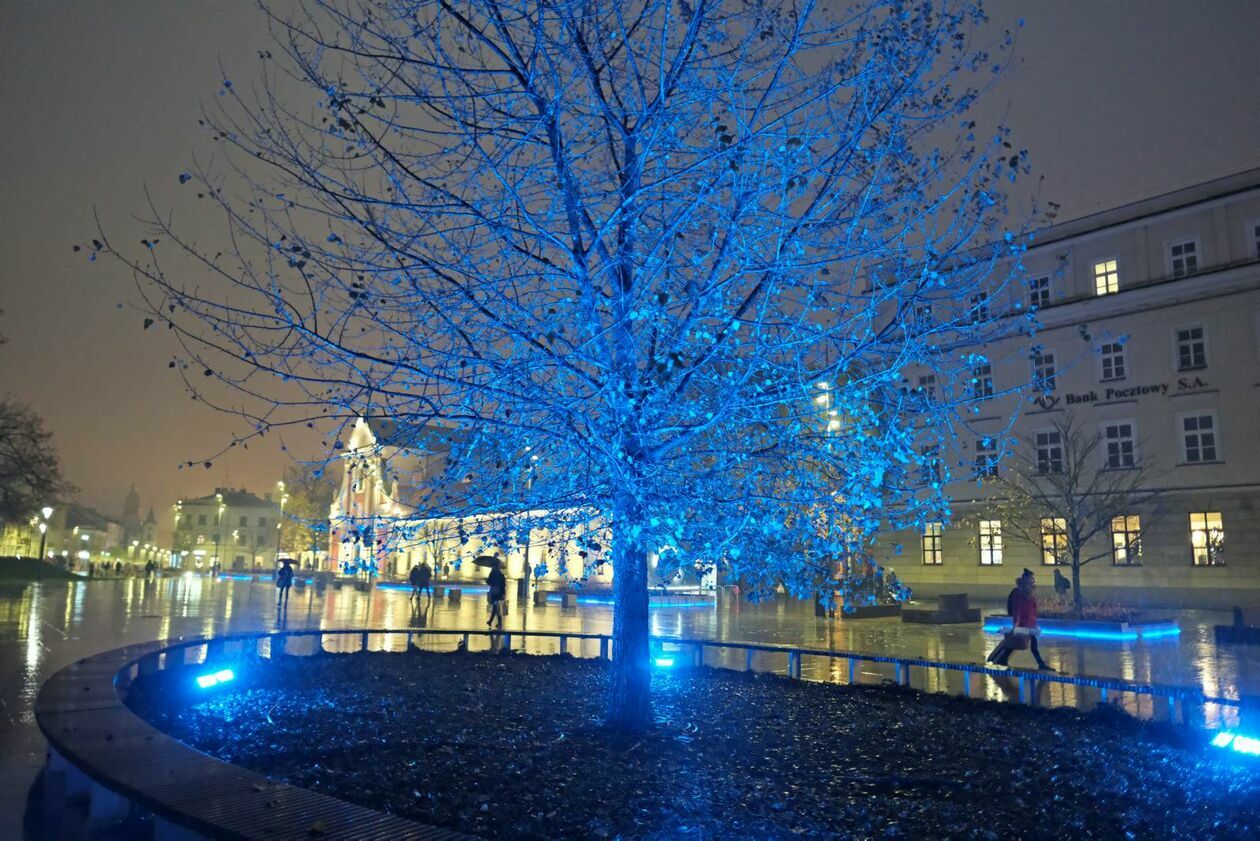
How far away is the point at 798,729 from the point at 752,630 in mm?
15097

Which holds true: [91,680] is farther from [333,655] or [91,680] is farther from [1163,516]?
[1163,516]

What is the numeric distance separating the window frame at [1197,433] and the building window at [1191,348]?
68.2 inches

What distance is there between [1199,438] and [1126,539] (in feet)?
15.2

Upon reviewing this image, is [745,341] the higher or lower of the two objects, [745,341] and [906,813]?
the higher

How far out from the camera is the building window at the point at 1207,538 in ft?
101

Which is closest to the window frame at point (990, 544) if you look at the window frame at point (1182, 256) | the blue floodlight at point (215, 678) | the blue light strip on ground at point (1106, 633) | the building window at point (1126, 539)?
Answer: the building window at point (1126, 539)

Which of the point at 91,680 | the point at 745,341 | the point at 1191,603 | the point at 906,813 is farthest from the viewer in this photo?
the point at 1191,603

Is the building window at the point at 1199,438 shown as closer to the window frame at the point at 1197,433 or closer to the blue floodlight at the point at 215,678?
the window frame at the point at 1197,433

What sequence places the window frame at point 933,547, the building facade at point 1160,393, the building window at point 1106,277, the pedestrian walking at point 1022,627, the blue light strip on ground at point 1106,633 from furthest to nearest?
the window frame at point 933,547 < the building window at point 1106,277 < the building facade at point 1160,393 < the blue light strip on ground at point 1106,633 < the pedestrian walking at point 1022,627

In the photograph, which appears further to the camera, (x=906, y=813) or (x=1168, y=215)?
(x=1168, y=215)

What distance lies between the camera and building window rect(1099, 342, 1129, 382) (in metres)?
34.7

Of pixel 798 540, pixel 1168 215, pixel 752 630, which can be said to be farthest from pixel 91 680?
pixel 1168 215

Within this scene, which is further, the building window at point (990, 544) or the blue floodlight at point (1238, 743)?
the building window at point (990, 544)

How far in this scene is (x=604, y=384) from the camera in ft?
22.8
